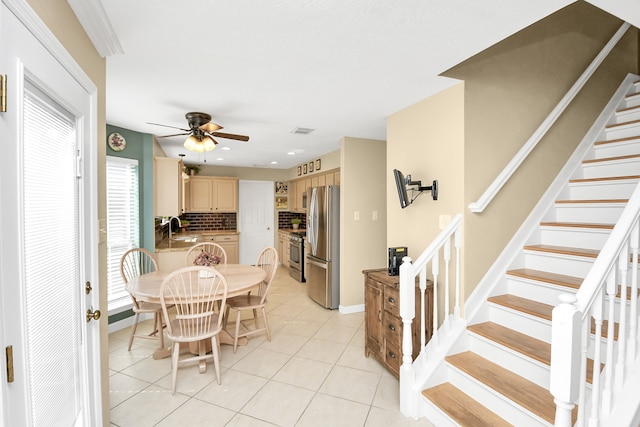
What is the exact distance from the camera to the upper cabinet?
6.30 meters

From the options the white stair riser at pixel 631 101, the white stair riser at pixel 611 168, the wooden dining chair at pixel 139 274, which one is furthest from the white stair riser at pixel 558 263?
the wooden dining chair at pixel 139 274

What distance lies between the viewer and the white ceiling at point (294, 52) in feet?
4.78

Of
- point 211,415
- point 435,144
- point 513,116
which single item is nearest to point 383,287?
point 435,144

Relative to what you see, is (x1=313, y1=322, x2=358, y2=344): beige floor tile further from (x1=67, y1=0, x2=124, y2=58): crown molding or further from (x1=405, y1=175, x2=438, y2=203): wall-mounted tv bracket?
(x1=67, y1=0, x2=124, y2=58): crown molding

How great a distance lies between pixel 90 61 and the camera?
1548 millimetres

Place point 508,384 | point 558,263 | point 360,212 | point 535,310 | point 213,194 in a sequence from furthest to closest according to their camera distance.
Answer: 1. point 213,194
2. point 360,212
3. point 558,263
4. point 535,310
5. point 508,384

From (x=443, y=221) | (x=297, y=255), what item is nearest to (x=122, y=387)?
(x=443, y=221)

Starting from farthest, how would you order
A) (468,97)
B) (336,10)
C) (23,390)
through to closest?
(468,97)
(336,10)
(23,390)

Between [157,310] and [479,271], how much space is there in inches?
117

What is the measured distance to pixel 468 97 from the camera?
7.40ft

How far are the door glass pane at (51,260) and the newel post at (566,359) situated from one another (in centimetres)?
187

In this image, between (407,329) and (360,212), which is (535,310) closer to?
(407,329)

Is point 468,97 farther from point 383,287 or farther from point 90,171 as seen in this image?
point 90,171

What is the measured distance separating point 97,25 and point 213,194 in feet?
17.1
